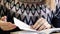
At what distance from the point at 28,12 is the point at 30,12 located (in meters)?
0.01

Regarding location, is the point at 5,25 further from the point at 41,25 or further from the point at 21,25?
the point at 41,25

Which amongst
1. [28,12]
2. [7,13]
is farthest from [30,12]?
[7,13]

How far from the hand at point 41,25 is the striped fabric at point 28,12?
0.02m

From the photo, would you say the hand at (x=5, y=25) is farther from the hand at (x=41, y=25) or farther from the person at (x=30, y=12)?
the hand at (x=41, y=25)

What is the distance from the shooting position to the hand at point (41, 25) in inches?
29.5

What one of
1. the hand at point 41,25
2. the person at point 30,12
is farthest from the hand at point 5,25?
the hand at point 41,25

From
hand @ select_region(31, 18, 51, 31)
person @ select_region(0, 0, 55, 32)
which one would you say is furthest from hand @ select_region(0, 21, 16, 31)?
hand @ select_region(31, 18, 51, 31)

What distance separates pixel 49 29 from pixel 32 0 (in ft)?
0.56

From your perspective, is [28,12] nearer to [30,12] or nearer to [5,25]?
[30,12]

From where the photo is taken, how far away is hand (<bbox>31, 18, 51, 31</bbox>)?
750 mm

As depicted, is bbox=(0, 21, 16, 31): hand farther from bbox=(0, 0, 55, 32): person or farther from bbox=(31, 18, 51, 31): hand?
bbox=(31, 18, 51, 31): hand

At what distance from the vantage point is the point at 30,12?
0.75m

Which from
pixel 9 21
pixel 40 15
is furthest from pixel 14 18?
pixel 40 15

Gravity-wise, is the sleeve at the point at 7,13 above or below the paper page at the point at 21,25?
above
